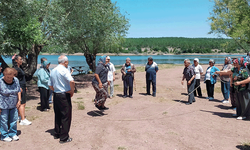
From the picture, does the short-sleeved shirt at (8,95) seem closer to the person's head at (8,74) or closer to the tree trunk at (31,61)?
the person's head at (8,74)

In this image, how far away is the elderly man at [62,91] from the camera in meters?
4.46

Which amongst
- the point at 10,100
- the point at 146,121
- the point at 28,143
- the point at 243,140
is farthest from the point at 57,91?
the point at 243,140

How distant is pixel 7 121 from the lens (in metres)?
4.70

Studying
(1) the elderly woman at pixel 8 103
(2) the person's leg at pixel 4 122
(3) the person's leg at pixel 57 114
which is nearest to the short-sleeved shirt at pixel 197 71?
(3) the person's leg at pixel 57 114

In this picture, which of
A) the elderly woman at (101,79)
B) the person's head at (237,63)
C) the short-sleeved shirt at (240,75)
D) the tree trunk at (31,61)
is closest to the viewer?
the short-sleeved shirt at (240,75)

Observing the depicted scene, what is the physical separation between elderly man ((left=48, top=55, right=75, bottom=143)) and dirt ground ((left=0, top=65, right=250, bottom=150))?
43 cm

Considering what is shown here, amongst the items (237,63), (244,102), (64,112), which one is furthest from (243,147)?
(64,112)

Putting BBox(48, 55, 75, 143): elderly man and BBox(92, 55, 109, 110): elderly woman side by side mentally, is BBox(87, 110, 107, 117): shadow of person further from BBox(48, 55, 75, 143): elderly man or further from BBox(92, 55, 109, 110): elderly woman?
BBox(48, 55, 75, 143): elderly man

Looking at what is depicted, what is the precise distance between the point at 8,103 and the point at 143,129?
3457 millimetres

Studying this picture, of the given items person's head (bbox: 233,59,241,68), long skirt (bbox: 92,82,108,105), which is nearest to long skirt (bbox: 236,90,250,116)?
person's head (bbox: 233,59,241,68)

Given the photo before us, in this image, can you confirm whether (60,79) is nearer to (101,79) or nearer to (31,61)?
(101,79)

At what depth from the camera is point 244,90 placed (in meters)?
6.11

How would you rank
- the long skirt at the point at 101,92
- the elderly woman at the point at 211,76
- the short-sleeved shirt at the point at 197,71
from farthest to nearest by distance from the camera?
the short-sleeved shirt at the point at 197,71, the elderly woman at the point at 211,76, the long skirt at the point at 101,92

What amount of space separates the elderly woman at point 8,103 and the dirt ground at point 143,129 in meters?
0.25
